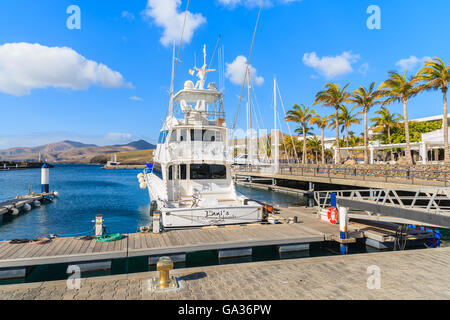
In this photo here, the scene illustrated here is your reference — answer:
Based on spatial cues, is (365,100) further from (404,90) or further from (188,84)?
(188,84)

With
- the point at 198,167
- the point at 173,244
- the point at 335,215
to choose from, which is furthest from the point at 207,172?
the point at 335,215

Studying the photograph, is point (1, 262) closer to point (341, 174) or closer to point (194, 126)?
point (194, 126)

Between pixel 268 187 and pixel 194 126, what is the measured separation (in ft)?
93.1

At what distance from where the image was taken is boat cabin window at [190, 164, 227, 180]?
15202mm

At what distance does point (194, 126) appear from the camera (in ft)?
50.4

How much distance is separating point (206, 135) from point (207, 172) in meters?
2.14

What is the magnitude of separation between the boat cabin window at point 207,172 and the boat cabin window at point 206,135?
5.11 ft

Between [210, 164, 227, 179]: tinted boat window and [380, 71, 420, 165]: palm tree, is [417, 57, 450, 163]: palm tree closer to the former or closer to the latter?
[380, 71, 420, 165]: palm tree

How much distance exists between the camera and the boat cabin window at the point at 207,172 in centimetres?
1520

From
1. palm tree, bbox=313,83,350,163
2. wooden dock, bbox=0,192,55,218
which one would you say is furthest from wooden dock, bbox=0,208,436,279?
palm tree, bbox=313,83,350,163

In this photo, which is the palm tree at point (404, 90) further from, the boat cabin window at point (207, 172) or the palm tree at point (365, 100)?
the boat cabin window at point (207, 172)

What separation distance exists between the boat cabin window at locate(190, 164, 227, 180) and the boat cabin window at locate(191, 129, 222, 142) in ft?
5.11

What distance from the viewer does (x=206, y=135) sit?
625 inches
